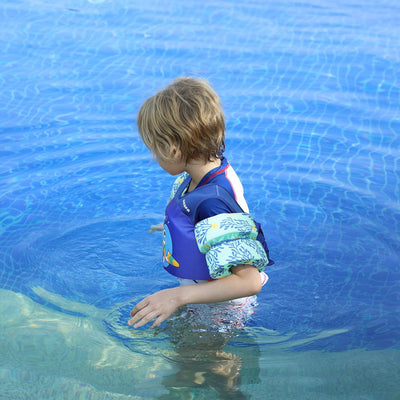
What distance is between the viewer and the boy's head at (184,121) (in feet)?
8.15

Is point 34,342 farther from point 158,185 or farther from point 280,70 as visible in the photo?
A: point 280,70

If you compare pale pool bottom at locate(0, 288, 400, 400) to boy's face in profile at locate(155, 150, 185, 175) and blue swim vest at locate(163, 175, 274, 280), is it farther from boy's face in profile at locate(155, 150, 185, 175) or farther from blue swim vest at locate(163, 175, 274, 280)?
boy's face in profile at locate(155, 150, 185, 175)

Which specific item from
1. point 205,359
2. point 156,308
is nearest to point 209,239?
point 156,308

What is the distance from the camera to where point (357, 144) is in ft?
19.6

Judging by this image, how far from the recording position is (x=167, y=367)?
2.78 meters

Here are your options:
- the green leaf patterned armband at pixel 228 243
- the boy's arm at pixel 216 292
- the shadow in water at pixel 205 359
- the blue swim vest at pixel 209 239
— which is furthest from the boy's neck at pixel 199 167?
the shadow in water at pixel 205 359

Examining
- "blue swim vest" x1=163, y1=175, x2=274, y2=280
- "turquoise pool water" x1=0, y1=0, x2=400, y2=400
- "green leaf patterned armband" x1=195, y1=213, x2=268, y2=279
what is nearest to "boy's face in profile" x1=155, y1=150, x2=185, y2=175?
"blue swim vest" x1=163, y1=175, x2=274, y2=280

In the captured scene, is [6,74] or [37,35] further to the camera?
[37,35]

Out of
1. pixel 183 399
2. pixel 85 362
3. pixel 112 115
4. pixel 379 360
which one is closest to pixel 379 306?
pixel 379 360

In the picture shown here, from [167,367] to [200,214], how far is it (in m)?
0.84

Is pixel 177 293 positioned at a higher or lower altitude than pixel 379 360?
higher

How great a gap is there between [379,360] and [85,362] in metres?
1.51

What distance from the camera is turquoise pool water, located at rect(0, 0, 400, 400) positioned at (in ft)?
9.21

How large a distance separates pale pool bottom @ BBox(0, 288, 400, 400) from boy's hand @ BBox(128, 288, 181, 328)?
467 mm
